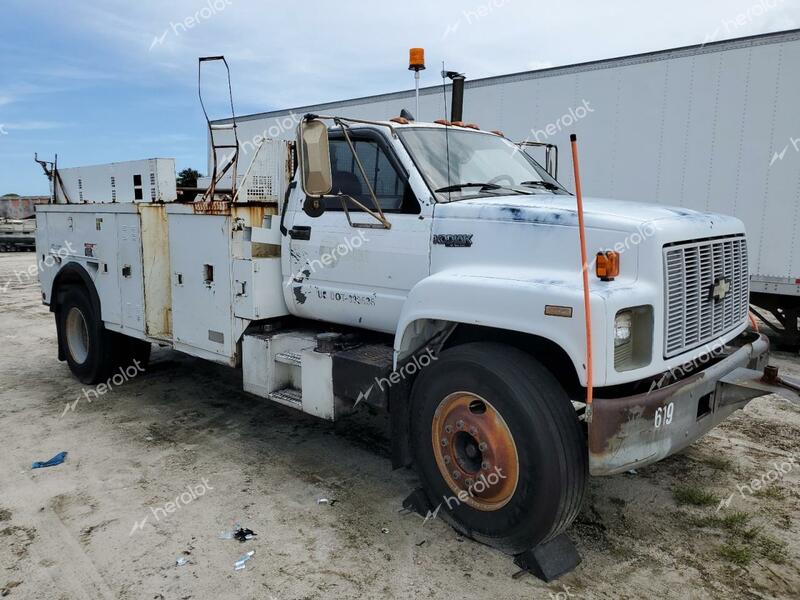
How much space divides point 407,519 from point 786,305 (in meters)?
6.33

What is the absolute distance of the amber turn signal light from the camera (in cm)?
315

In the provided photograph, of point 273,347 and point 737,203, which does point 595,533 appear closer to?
point 273,347

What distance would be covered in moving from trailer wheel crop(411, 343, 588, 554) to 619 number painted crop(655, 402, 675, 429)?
14.7 inches

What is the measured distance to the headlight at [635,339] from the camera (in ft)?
10.3

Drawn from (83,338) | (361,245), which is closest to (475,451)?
(361,245)

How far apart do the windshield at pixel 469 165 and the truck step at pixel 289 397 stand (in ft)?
5.85

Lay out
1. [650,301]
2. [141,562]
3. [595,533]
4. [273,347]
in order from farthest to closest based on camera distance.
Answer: [273,347] < [595,533] < [141,562] < [650,301]

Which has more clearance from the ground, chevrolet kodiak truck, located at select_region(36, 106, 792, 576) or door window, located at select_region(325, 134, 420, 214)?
door window, located at select_region(325, 134, 420, 214)

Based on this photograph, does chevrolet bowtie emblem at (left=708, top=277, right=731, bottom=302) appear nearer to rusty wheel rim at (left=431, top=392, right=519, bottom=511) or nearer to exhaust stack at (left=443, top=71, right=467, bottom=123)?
rusty wheel rim at (left=431, top=392, right=519, bottom=511)

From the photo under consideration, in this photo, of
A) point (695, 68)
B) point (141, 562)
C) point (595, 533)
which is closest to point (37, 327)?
point (141, 562)

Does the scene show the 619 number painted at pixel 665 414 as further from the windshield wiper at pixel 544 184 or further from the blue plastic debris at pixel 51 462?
the blue plastic debris at pixel 51 462

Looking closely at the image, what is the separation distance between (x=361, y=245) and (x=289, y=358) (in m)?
1.05

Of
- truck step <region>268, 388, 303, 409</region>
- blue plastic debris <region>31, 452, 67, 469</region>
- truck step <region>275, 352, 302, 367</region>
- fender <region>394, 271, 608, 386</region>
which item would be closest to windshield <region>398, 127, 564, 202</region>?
fender <region>394, 271, 608, 386</region>

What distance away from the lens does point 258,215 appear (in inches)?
195
